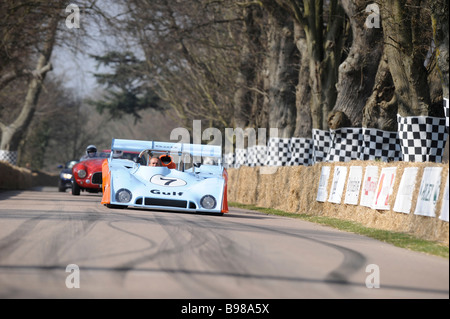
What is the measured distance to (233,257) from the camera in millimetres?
7734

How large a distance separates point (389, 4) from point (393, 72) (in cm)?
144

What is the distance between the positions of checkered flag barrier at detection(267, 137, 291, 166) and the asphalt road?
17315 millimetres

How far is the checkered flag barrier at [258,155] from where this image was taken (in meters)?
32.6

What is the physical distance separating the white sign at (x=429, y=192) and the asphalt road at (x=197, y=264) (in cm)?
92

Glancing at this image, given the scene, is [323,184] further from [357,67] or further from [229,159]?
[229,159]

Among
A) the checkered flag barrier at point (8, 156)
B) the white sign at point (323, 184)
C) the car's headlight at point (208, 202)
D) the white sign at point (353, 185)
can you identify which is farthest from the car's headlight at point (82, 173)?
the checkered flag barrier at point (8, 156)

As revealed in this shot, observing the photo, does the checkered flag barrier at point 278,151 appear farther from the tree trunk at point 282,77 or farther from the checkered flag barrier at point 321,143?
the checkered flag barrier at point 321,143

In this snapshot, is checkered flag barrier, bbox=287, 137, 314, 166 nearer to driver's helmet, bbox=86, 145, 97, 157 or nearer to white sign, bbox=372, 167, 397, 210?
driver's helmet, bbox=86, 145, 97, 157

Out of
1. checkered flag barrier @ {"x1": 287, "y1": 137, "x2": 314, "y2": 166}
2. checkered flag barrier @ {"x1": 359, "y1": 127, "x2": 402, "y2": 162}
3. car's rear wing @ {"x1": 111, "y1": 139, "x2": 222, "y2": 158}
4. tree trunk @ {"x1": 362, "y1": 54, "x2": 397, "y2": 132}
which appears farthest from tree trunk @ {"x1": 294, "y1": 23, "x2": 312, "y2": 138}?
car's rear wing @ {"x1": 111, "y1": 139, "x2": 222, "y2": 158}

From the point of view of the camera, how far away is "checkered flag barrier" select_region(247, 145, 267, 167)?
32625mm

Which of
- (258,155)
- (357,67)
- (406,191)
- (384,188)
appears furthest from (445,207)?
(258,155)

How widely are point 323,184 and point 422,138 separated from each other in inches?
121

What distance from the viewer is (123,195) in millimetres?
14555
